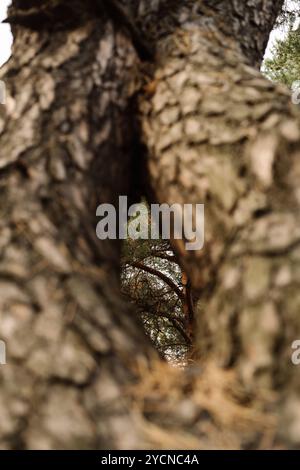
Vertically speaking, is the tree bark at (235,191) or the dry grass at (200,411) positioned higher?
the tree bark at (235,191)

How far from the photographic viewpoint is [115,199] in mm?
1164

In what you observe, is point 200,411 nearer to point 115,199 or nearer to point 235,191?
point 235,191

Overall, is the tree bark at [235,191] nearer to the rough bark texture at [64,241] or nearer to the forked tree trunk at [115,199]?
the forked tree trunk at [115,199]

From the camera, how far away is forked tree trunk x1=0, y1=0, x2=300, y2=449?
0.69 meters

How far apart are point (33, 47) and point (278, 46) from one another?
456cm

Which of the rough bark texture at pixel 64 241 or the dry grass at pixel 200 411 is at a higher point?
the rough bark texture at pixel 64 241

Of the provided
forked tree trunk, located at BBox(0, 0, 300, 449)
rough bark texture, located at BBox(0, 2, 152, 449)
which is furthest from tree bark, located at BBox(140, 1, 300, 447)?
rough bark texture, located at BBox(0, 2, 152, 449)

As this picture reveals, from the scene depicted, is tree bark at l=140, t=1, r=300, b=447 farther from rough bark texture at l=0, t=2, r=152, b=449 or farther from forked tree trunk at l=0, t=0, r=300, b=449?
rough bark texture at l=0, t=2, r=152, b=449

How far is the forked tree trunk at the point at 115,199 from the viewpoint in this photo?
686 millimetres

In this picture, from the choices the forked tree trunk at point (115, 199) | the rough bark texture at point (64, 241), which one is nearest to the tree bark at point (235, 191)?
the forked tree trunk at point (115, 199)

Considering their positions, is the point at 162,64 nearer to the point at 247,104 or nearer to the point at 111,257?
the point at 247,104

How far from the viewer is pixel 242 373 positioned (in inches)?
29.0

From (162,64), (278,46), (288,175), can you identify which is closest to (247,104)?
(288,175)

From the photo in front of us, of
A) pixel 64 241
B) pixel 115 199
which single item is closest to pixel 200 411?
pixel 64 241
